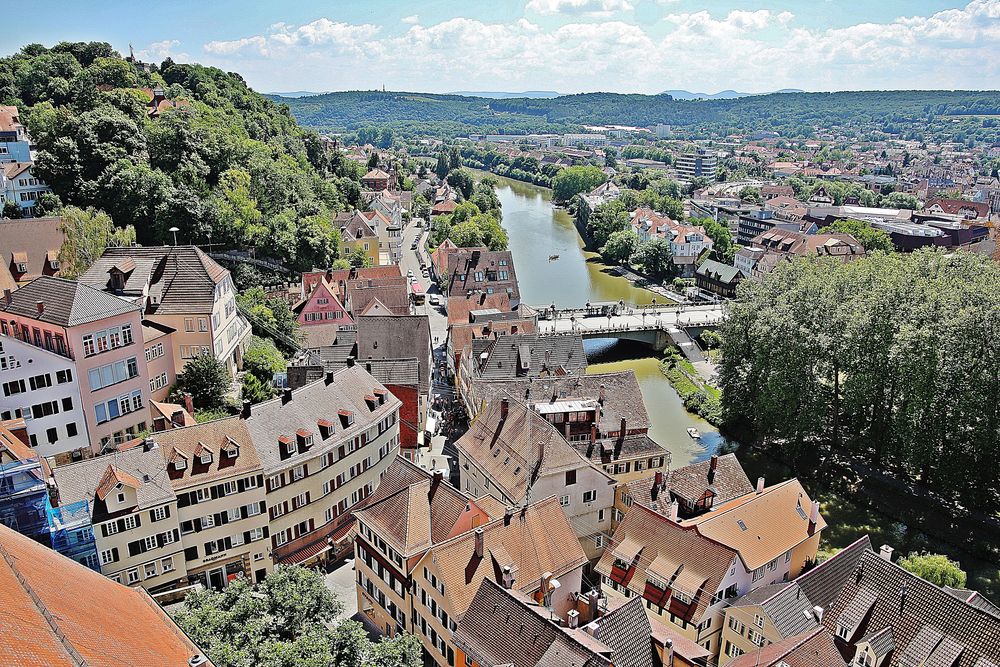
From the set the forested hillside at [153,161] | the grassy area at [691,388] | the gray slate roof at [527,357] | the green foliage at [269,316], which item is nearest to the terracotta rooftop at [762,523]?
the gray slate roof at [527,357]

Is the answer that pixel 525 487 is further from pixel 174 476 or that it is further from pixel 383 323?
pixel 383 323

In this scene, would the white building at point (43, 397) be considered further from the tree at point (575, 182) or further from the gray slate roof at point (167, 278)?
the tree at point (575, 182)

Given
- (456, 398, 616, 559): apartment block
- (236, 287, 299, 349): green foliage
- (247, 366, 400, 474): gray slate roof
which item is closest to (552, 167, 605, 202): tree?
(236, 287, 299, 349): green foliage

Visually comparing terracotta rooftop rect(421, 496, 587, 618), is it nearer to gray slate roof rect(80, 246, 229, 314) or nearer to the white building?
the white building

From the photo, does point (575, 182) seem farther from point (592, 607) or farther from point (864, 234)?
point (592, 607)

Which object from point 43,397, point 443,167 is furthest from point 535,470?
point 443,167

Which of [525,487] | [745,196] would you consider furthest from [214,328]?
[745,196]
